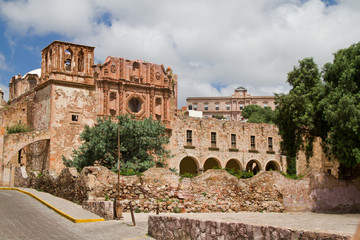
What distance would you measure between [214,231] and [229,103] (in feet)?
289

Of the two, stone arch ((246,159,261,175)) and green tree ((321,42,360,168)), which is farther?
stone arch ((246,159,261,175))

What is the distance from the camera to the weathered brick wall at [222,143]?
35031 millimetres

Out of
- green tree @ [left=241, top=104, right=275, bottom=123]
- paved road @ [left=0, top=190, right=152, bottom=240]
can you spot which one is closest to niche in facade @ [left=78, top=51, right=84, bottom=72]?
paved road @ [left=0, top=190, right=152, bottom=240]

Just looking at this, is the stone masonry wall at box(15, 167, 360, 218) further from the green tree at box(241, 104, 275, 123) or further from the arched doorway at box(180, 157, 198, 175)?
the green tree at box(241, 104, 275, 123)

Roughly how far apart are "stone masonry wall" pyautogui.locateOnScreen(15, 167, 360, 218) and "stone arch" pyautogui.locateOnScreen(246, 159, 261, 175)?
15410mm

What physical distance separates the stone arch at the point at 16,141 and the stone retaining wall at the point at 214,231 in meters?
20.8

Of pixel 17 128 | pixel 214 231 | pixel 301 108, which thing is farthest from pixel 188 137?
pixel 214 231

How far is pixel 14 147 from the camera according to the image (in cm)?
2866

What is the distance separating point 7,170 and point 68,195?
34.8ft

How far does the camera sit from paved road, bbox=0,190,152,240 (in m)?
11.2

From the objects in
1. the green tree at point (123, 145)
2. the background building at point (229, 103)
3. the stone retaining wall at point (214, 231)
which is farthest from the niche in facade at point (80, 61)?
the background building at point (229, 103)

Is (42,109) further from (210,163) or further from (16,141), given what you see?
(210,163)

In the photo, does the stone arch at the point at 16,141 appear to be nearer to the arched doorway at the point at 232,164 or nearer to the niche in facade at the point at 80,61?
the niche in facade at the point at 80,61

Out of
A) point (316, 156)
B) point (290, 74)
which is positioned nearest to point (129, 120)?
point (290, 74)
